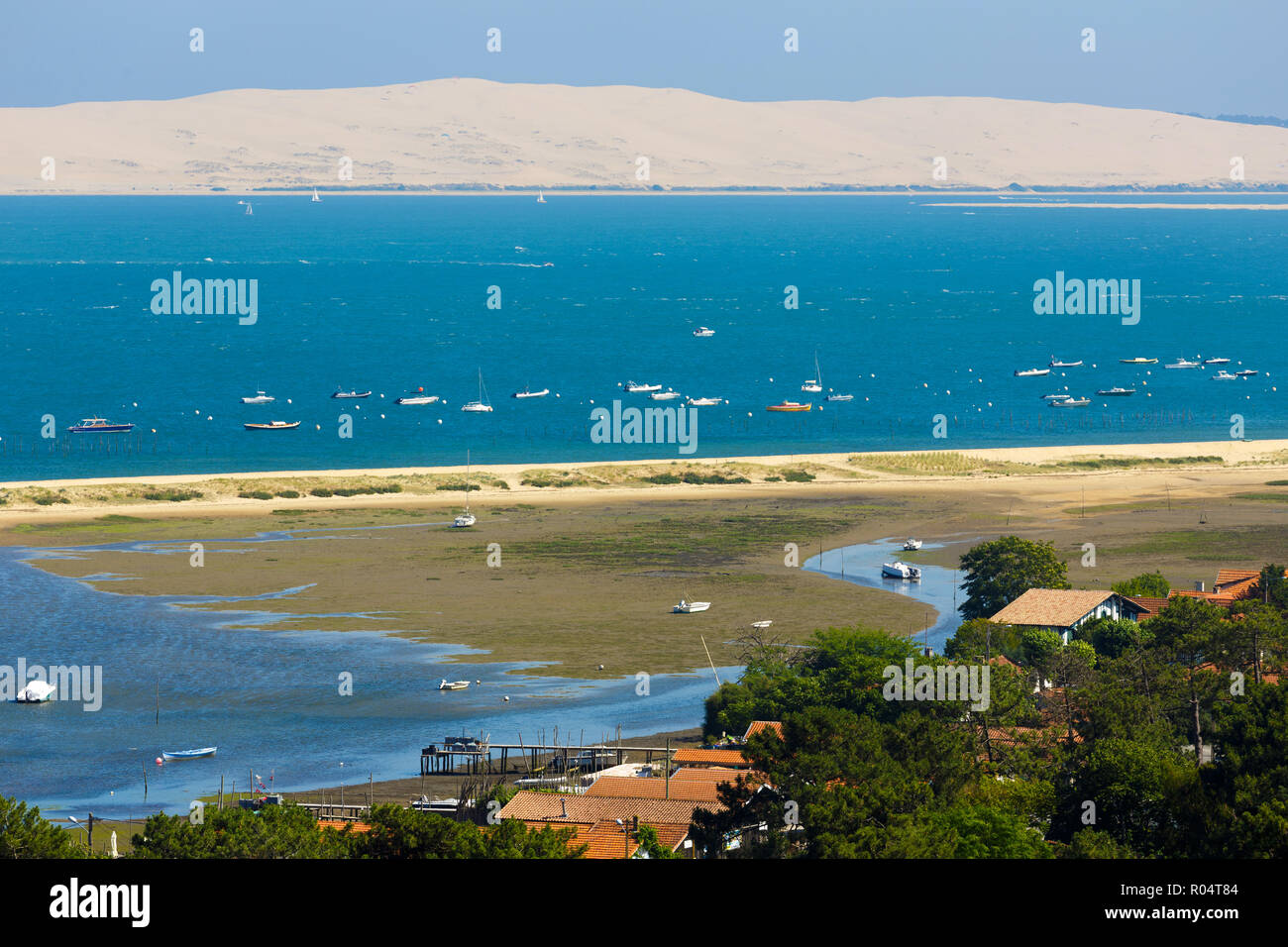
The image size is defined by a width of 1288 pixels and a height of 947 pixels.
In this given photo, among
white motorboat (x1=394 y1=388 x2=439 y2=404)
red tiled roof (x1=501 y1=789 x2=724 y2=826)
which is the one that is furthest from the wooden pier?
white motorboat (x1=394 y1=388 x2=439 y2=404)

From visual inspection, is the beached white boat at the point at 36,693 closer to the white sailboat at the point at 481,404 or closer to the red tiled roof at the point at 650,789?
the red tiled roof at the point at 650,789

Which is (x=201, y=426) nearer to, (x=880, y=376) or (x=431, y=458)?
(x=431, y=458)

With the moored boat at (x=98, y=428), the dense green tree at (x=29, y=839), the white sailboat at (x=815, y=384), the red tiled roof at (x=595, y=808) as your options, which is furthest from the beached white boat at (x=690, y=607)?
the white sailboat at (x=815, y=384)

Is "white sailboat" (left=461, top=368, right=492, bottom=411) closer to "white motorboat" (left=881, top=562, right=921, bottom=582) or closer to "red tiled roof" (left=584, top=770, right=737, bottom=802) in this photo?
"white motorboat" (left=881, top=562, right=921, bottom=582)

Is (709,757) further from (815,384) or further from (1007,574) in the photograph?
(815,384)

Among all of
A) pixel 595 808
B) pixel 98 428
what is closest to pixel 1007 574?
pixel 595 808

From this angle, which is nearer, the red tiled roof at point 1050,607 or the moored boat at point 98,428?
the red tiled roof at point 1050,607
